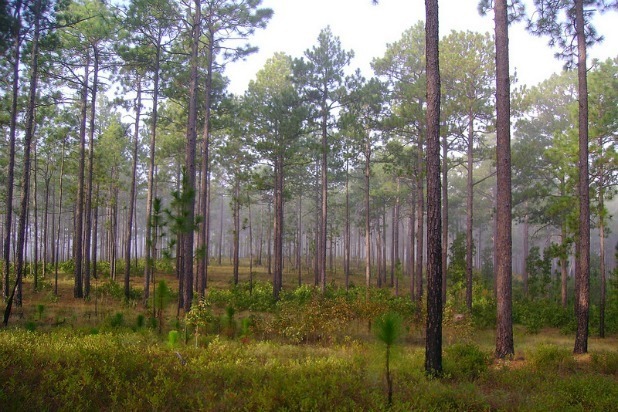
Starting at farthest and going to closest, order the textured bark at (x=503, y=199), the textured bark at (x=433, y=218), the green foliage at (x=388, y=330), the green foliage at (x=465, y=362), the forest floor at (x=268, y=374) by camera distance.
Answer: the textured bark at (x=503, y=199) → the green foliage at (x=465, y=362) → the textured bark at (x=433, y=218) → the green foliage at (x=388, y=330) → the forest floor at (x=268, y=374)

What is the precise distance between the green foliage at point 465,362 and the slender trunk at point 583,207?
11.6 feet

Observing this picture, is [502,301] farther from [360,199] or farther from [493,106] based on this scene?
[360,199]

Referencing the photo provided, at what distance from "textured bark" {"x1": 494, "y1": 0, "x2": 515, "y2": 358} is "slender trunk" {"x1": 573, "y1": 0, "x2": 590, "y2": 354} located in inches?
98.5

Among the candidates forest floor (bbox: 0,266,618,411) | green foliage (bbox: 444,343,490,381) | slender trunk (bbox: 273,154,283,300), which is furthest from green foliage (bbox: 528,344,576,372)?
slender trunk (bbox: 273,154,283,300)

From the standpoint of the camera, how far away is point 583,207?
11062 millimetres

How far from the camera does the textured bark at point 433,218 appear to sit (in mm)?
7543

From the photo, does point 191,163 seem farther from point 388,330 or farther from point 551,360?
point 551,360

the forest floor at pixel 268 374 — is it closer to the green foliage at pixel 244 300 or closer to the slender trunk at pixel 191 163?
the slender trunk at pixel 191 163

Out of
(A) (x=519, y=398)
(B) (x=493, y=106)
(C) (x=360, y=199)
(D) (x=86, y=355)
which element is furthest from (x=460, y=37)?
(C) (x=360, y=199)

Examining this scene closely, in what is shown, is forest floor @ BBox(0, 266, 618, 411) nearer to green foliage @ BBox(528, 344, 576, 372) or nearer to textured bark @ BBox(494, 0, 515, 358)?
green foliage @ BBox(528, 344, 576, 372)

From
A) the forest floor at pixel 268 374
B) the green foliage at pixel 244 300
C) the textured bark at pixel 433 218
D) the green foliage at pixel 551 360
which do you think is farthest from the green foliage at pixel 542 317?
the green foliage at pixel 244 300

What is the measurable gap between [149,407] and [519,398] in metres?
5.76

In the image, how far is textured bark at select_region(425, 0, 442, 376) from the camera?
7543mm

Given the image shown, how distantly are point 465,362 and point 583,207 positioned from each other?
6008 mm
